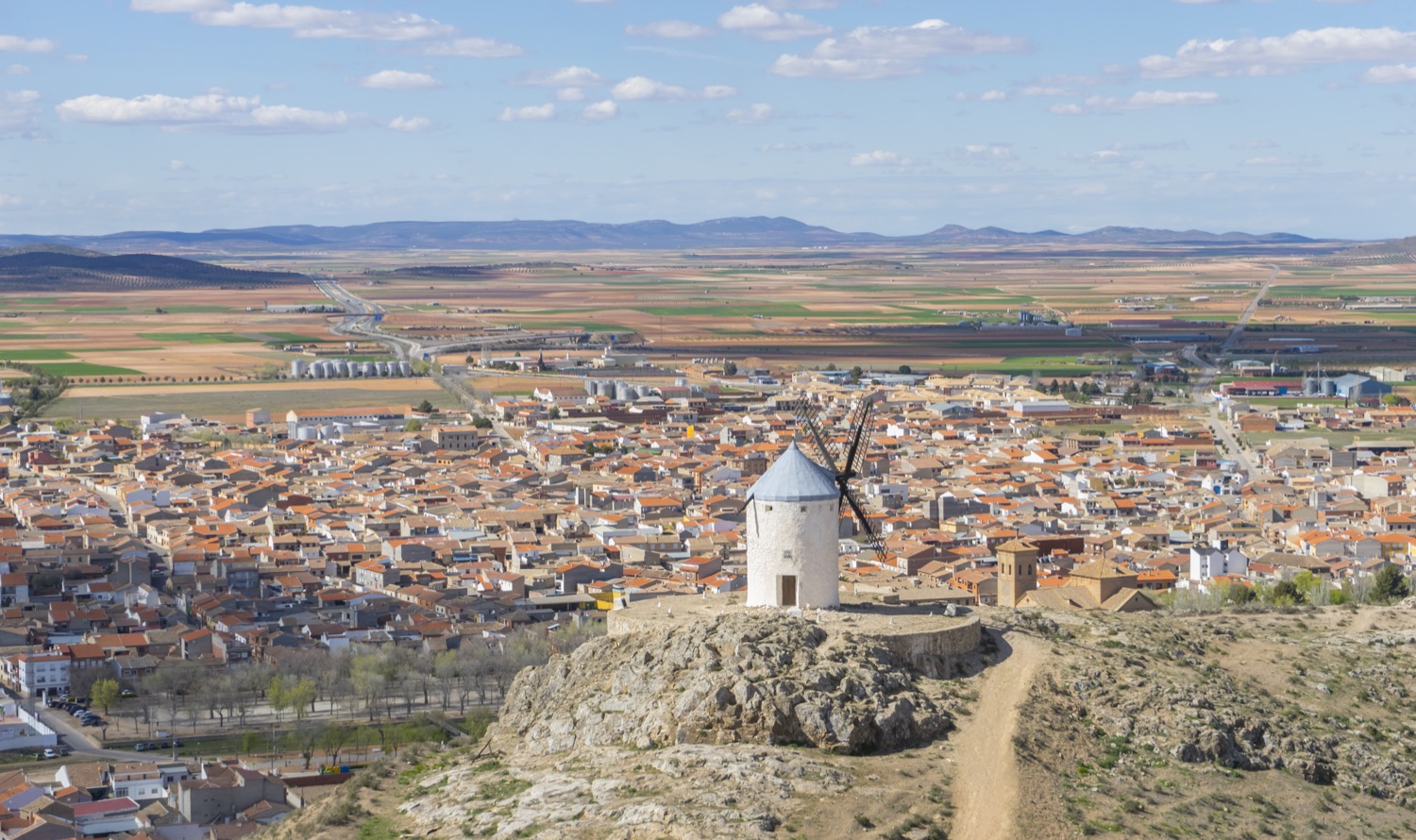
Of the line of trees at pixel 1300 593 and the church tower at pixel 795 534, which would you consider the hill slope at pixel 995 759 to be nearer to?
the church tower at pixel 795 534

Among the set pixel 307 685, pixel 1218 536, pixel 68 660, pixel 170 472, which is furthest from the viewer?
pixel 170 472

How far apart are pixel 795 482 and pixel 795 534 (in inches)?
27.3

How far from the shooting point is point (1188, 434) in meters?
93.8

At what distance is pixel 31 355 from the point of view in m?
146

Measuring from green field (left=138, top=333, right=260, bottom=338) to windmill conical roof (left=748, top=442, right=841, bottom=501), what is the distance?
142 metres

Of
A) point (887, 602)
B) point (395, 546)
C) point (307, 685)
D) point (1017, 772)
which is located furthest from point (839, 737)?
point (395, 546)

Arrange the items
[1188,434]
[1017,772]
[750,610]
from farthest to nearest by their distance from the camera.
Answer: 1. [1188,434]
2. [750,610]
3. [1017,772]

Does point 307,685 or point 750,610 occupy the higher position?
point 750,610

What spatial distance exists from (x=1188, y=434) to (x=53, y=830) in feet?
225

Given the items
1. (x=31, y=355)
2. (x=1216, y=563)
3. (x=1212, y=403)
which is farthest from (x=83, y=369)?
(x=1216, y=563)

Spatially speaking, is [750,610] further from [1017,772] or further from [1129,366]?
[1129,366]

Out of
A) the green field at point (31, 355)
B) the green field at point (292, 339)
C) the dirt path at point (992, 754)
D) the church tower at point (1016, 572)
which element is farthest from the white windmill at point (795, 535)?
the green field at point (292, 339)

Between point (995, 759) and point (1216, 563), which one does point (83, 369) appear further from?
point (995, 759)

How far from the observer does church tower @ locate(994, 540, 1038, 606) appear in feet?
135
